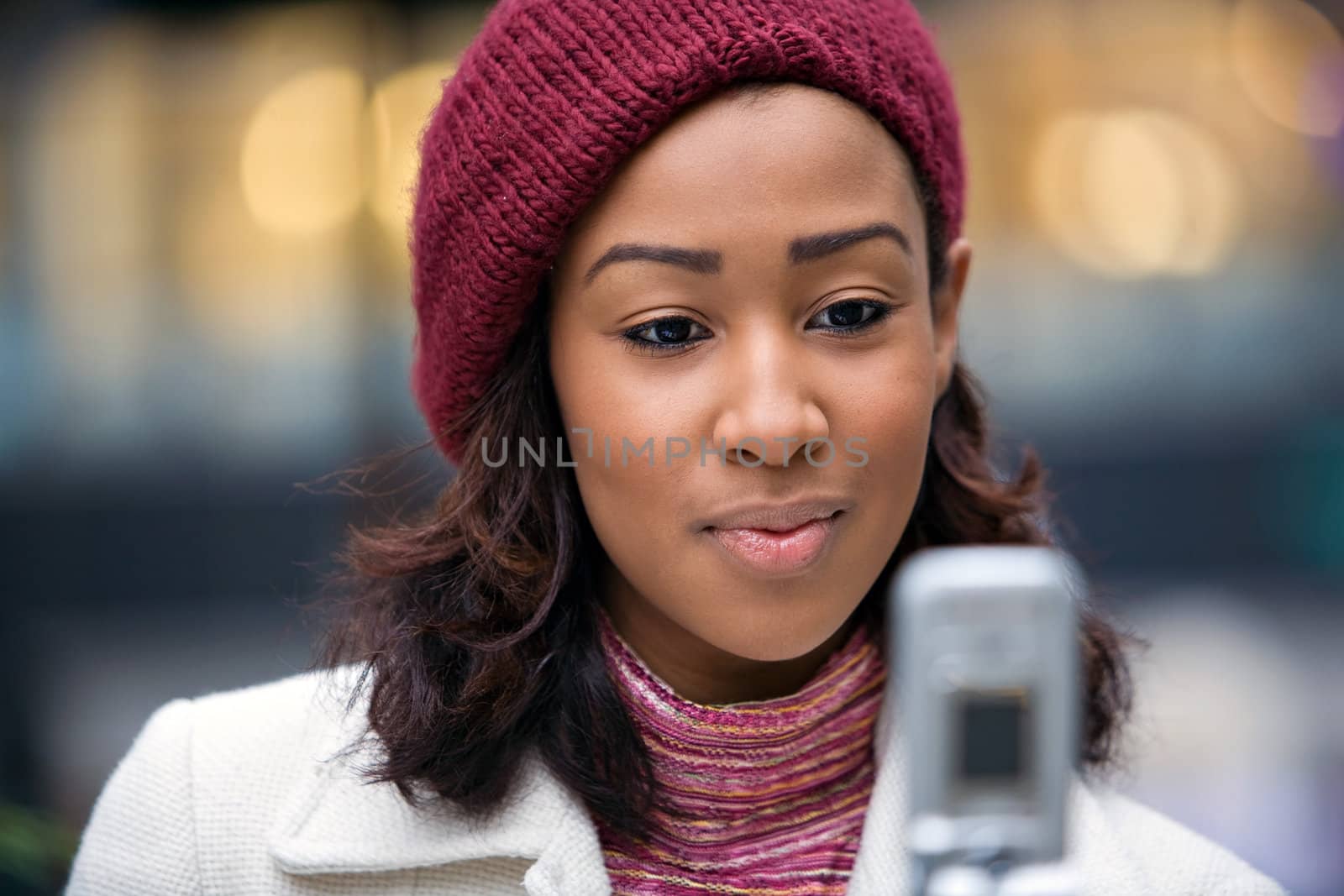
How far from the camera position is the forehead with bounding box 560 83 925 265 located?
68.0 inches

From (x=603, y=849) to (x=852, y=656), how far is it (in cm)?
45

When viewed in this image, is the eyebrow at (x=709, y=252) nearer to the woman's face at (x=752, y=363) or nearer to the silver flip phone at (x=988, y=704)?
the woman's face at (x=752, y=363)

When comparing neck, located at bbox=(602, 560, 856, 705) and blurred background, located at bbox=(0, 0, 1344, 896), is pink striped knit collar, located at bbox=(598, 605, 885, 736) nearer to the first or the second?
neck, located at bbox=(602, 560, 856, 705)

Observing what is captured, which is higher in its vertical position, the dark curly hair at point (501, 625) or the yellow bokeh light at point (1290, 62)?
the yellow bokeh light at point (1290, 62)

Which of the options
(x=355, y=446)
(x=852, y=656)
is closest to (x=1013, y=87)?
(x=355, y=446)

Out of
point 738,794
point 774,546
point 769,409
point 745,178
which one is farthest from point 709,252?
point 738,794

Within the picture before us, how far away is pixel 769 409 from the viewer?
1693 millimetres

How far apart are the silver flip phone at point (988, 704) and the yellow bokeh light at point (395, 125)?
627cm

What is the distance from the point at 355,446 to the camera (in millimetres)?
7195

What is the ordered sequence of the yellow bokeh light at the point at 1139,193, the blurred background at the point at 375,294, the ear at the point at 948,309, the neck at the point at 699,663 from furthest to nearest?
the yellow bokeh light at the point at 1139,193 < the blurred background at the point at 375,294 < the ear at the point at 948,309 < the neck at the point at 699,663

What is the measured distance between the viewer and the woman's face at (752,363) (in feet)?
5.69

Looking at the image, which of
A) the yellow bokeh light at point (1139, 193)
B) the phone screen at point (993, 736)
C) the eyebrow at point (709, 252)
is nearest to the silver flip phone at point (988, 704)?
the phone screen at point (993, 736)

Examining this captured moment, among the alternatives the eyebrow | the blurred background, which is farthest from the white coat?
the blurred background

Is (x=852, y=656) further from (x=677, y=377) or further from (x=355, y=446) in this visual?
(x=355, y=446)
